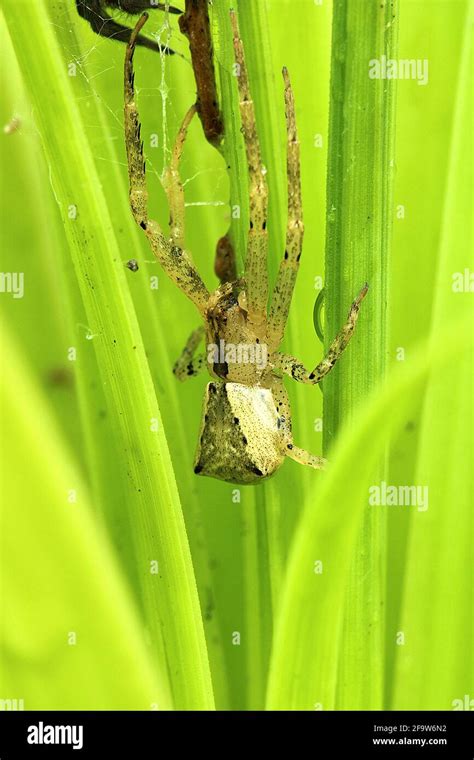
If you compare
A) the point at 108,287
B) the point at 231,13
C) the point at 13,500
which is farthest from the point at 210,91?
the point at 13,500

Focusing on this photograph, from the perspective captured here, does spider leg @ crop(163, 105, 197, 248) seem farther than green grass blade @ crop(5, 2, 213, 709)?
Yes

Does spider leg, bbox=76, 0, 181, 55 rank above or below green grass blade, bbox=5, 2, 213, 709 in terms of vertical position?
above

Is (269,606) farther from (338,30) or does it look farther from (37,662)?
(338,30)

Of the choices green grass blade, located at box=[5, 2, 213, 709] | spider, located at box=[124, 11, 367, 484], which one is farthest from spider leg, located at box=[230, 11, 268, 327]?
green grass blade, located at box=[5, 2, 213, 709]

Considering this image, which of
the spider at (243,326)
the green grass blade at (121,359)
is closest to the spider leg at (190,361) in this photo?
the spider at (243,326)

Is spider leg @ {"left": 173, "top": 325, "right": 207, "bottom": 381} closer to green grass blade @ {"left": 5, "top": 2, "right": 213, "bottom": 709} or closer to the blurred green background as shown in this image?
the blurred green background

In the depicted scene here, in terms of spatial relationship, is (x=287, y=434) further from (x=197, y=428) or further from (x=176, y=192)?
(x=176, y=192)

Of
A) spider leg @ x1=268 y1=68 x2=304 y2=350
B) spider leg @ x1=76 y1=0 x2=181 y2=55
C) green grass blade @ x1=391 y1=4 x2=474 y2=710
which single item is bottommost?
green grass blade @ x1=391 y1=4 x2=474 y2=710
